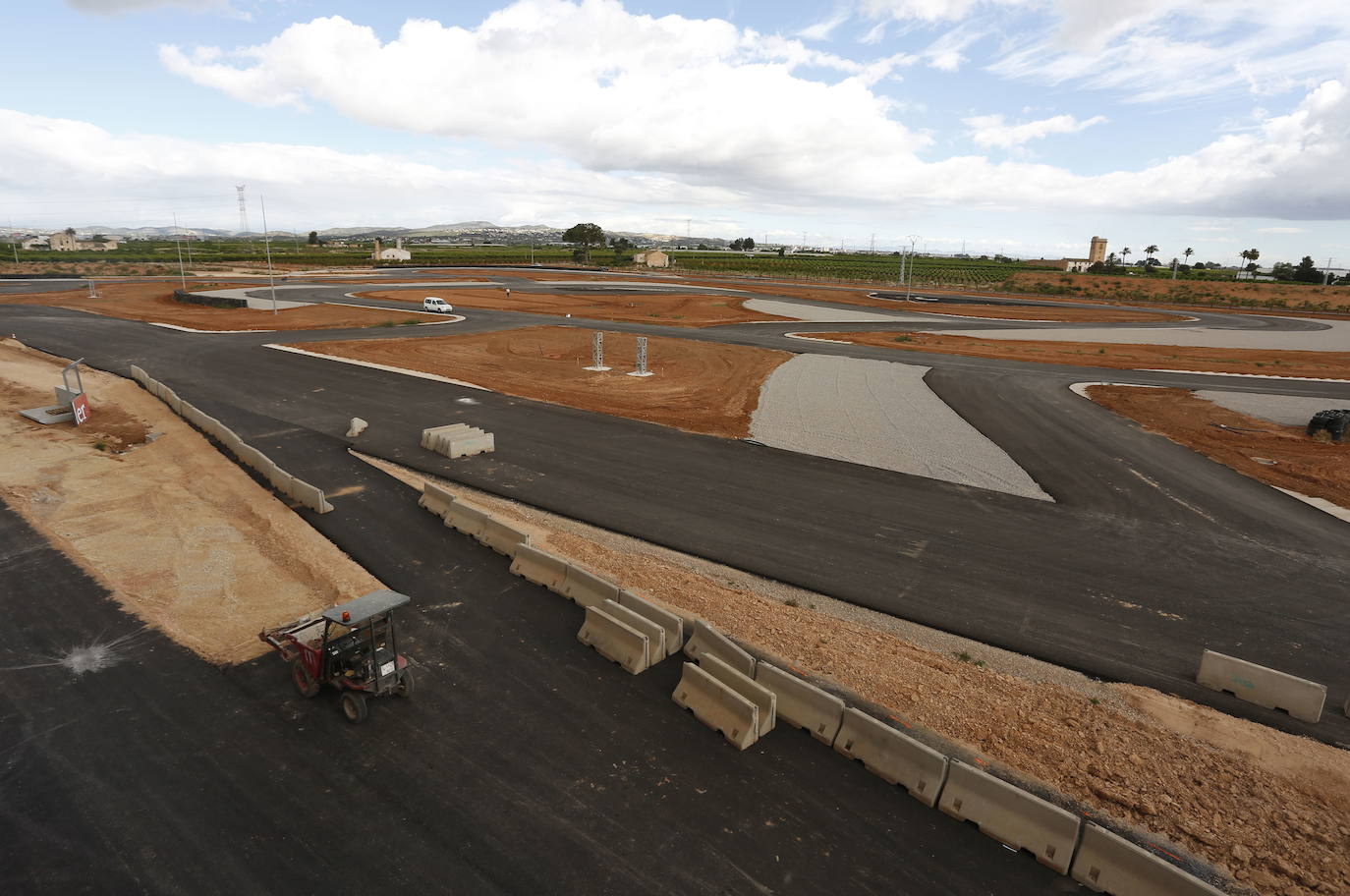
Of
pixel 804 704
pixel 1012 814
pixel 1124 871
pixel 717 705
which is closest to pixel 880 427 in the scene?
pixel 804 704

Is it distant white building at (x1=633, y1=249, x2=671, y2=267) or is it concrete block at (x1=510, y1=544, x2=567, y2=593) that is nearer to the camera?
concrete block at (x1=510, y1=544, x2=567, y2=593)

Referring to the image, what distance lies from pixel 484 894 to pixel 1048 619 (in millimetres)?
11638

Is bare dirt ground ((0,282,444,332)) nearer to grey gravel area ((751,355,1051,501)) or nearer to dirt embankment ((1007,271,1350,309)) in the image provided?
grey gravel area ((751,355,1051,501))

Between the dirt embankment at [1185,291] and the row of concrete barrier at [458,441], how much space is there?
352 ft

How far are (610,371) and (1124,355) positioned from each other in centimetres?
3885

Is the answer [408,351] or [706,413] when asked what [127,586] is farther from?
[408,351]

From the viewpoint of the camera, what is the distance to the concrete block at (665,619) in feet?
38.7

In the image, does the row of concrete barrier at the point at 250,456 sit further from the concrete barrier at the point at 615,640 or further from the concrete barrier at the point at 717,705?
the concrete barrier at the point at 717,705

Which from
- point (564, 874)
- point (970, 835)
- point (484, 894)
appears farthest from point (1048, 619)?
point (484, 894)

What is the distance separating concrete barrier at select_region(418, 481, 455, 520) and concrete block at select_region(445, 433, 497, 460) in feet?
14.1

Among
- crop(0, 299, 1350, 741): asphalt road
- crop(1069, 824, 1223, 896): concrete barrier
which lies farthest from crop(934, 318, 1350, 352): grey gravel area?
crop(1069, 824, 1223, 896): concrete barrier

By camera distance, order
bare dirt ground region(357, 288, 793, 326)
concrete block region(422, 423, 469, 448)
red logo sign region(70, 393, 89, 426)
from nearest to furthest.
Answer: concrete block region(422, 423, 469, 448) < red logo sign region(70, 393, 89, 426) < bare dirt ground region(357, 288, 793, 326)

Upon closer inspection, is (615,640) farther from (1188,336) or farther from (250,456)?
(1188,336)

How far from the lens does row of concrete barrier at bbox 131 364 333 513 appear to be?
1739 cm
